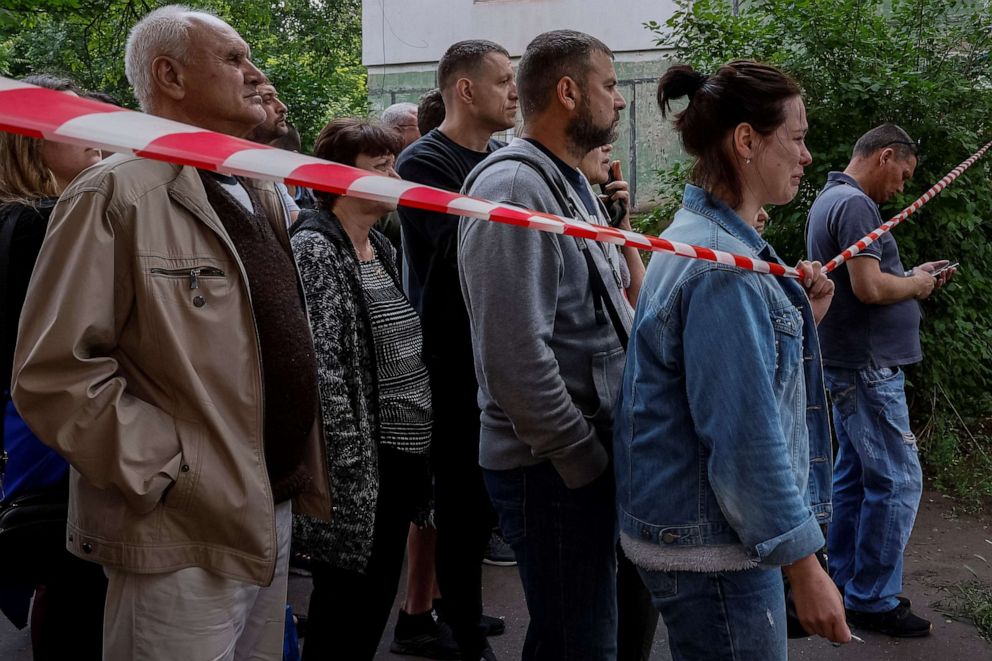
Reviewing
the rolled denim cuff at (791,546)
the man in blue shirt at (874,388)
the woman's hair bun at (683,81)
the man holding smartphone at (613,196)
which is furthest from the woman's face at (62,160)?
the man in blue shirt at (874,388)

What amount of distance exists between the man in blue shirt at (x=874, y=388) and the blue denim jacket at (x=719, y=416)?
2195 millimetres

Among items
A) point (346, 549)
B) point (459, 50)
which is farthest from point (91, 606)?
point (459, 50)

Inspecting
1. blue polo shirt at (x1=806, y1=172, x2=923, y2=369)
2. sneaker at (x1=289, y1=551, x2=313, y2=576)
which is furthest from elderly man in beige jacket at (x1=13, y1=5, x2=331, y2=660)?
blue polo shirt at (x1=806, y1=172, x2=923, y2=369)

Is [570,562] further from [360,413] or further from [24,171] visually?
[24,171]

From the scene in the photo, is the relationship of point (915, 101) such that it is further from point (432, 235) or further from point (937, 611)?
point (432, 235)

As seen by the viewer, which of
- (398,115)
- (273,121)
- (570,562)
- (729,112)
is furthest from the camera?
(398,115)

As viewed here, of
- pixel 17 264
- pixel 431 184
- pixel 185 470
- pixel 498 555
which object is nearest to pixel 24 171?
pixel 17 264

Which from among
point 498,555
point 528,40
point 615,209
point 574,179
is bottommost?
point 498,555

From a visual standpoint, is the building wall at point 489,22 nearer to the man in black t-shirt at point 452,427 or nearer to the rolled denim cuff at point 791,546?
the man in black t-shirt at point 452,427

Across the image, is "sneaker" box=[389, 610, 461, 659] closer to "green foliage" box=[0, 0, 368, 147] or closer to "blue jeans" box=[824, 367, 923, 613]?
"blue jeans" box=[824, 367, 923, 613]

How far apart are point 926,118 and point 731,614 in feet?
16.9

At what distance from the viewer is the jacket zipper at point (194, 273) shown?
6.82 feet

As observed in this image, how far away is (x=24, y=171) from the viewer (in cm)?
298

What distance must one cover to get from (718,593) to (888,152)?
10.5 ft
